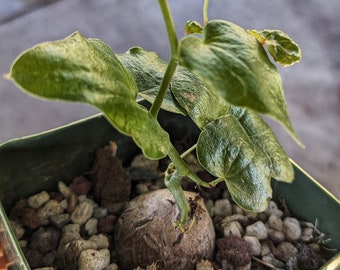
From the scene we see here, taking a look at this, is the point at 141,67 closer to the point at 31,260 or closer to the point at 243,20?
the point at 31,260

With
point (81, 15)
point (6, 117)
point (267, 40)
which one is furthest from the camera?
point (81, 15)

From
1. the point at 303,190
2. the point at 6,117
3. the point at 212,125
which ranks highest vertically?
the point at 212,125

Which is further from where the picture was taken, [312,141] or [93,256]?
[312,141]

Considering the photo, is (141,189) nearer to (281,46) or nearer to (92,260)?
(92,260)

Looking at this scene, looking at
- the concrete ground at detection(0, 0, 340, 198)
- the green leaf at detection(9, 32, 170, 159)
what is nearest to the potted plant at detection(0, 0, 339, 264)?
the green leaf at detection(9, 32, 170, 159)

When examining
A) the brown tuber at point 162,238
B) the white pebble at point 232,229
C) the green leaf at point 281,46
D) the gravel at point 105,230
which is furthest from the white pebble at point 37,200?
the green leaf at point 281,46

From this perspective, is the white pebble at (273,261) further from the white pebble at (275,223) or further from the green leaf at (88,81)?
the green leaf at (88,81)

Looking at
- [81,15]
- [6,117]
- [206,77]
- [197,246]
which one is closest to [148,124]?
[206,77]
